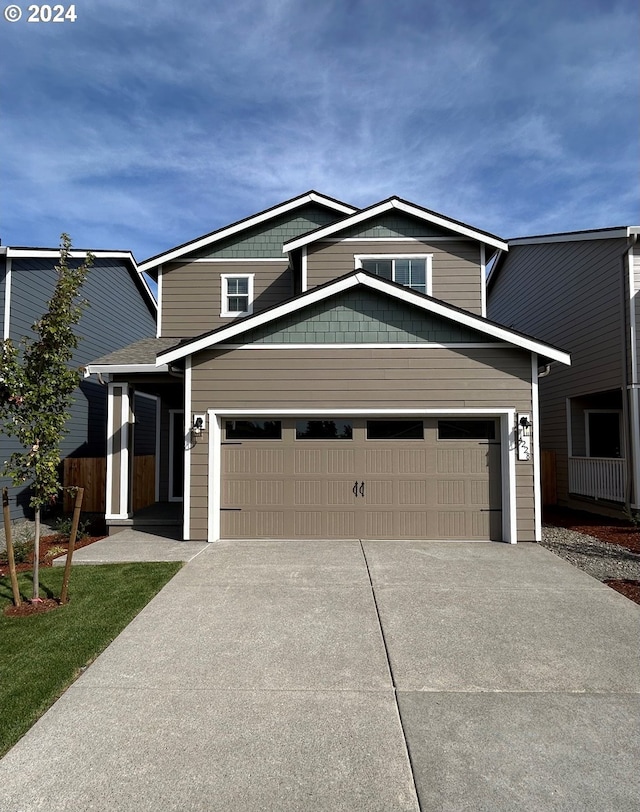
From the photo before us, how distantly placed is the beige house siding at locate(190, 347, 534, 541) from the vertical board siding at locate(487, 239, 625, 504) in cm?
461

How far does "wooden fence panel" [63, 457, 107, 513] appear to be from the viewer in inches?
493

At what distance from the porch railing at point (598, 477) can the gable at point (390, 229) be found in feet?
22.5

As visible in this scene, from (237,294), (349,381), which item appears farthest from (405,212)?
(349,381)

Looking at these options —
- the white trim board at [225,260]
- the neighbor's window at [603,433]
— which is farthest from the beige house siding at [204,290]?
the neighbor's window at [603,433]

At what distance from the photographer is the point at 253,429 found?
8.77 metres

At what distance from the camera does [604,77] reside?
10352 millimetres

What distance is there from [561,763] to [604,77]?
12.8m

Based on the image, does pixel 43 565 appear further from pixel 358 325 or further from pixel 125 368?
pixel 358 325

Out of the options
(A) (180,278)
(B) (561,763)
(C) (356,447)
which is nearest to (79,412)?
(A) (180,278)

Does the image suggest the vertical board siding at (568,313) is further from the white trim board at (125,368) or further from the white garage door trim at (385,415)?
the white trim board at (125,368)

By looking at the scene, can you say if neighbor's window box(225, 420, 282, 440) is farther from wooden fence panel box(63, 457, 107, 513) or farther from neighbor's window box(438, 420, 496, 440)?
wooden fence panel box(63, 457, 107, 513)

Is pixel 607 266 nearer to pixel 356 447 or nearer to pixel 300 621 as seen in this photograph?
pixel 356 447

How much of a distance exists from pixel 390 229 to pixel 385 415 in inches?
221

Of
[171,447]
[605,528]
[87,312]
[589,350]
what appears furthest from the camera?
[87,312]
